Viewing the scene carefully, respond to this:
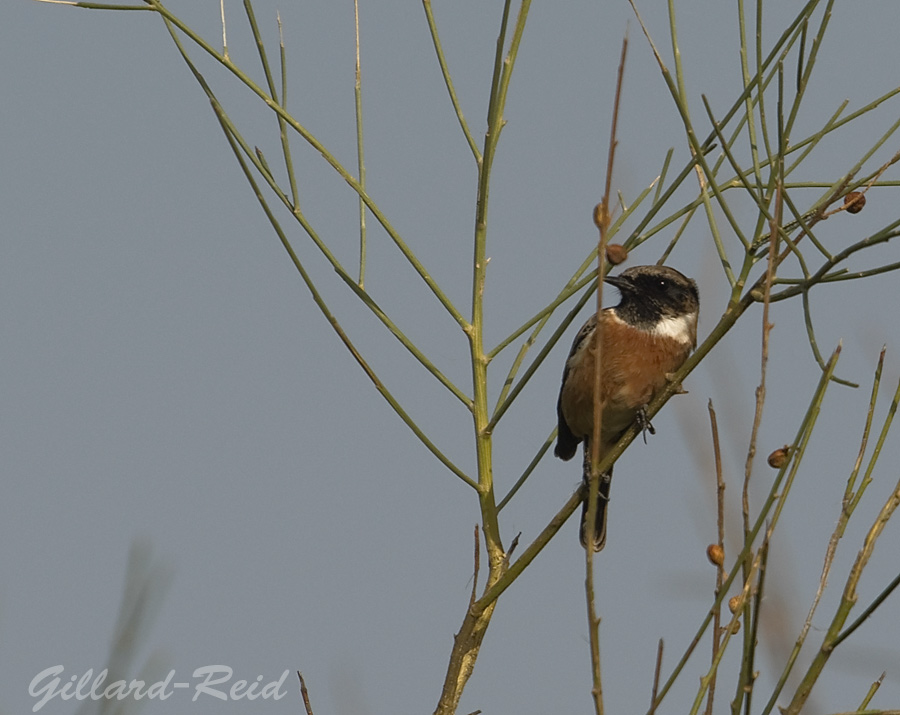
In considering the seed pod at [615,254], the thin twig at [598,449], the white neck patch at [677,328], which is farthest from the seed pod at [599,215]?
the white neck patch at [677,328]

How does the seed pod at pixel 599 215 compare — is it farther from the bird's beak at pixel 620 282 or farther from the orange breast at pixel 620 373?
the bird's beak at pixel 620 282

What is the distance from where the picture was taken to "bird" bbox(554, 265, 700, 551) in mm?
6029

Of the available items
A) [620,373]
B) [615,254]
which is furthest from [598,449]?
[620,373]

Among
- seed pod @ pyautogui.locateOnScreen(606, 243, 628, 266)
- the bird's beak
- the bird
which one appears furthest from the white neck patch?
seed pod @ pyautogui.locateOnScreen(606, 243, 628, 266)

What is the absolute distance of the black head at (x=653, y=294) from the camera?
6359mm

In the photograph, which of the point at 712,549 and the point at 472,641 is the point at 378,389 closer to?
the point at 472,641

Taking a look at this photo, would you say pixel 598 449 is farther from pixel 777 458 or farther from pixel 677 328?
pixel 677 328

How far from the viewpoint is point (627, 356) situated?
609cm

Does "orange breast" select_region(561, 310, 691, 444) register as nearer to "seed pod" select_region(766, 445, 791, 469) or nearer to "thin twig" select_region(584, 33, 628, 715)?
"seed pod" select_region(766, 445, 791, 469)

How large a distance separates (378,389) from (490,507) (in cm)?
49

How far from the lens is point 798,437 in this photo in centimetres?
242

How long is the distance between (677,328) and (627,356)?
0.44m

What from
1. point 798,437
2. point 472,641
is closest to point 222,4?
point 472,641

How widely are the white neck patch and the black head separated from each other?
25 millimetres
